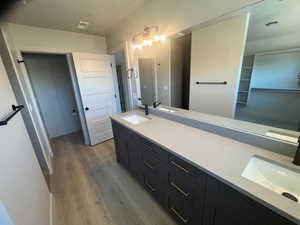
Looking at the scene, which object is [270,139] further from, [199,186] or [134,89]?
[134,89]

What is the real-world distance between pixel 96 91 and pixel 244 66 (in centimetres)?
267

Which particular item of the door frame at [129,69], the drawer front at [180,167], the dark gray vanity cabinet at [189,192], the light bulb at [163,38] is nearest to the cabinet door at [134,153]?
the dark gray vanity cabinet at [189,192]

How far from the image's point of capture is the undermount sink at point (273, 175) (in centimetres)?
80

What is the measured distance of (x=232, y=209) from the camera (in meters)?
0.78

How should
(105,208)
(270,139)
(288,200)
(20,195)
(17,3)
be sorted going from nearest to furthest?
(288,200), (20,195), (270,139), (105,208), (17,3)

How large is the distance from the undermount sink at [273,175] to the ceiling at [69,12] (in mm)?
2344

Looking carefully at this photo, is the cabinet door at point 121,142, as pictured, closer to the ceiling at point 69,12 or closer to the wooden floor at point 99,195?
the wooden floor at point 99,195

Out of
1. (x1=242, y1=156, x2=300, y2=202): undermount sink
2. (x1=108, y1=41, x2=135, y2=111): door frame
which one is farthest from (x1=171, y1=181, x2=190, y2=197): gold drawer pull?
(x1=108, y1=41, x2=135, y2=111): door frame

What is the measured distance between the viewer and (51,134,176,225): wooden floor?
4.63ft

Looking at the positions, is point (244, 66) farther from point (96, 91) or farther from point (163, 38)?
point (96, 91)

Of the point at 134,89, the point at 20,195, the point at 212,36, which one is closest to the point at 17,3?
the point at 134,89

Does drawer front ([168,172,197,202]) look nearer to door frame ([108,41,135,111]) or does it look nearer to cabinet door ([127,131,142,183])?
cabinet door ([127,131,142,183])

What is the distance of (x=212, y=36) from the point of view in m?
1.30

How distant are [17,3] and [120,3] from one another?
1311mm
